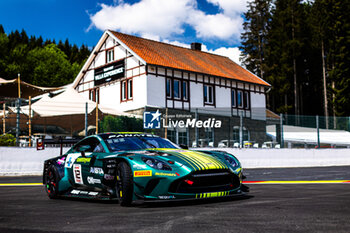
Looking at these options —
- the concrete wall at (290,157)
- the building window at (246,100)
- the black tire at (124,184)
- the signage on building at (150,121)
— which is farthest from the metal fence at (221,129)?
the building window at (246,100)

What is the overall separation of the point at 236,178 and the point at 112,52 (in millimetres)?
27879

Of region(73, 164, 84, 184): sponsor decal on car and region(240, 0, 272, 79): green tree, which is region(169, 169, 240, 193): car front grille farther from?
region(240, 0, 272, 79): green tree

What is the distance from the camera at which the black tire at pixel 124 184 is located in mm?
5703

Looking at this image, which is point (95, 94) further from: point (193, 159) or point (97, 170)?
point (193, 159)

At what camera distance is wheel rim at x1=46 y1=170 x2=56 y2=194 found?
764 centimetres

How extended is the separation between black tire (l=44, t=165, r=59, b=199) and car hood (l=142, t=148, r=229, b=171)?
209cm

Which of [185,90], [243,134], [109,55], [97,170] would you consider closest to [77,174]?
[97,170]

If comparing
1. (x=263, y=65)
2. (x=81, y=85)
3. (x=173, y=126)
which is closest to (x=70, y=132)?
(x=173, y=126)

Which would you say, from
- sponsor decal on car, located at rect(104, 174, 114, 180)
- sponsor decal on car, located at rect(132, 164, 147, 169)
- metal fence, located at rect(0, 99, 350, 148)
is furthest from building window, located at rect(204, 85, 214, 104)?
sponsor decal on car, located at rect(132, 164, 147, 169)

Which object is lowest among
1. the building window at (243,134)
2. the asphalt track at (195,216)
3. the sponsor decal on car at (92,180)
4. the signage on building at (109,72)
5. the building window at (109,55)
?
the asphalt track at (195,216)

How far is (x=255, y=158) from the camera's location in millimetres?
18875

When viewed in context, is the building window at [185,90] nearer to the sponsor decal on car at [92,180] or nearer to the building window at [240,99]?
the building window at [240,99]

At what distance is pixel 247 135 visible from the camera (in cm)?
1902

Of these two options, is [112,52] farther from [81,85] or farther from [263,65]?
[263,65]
